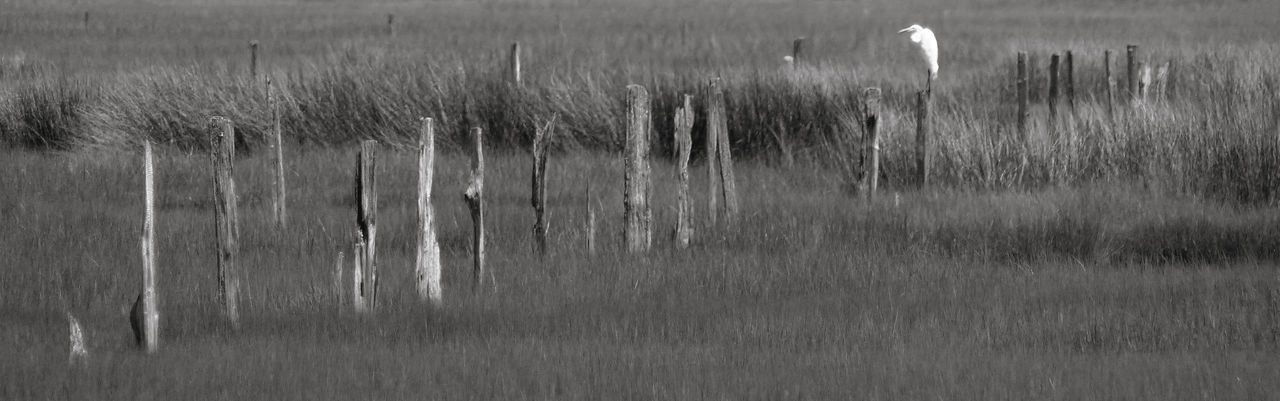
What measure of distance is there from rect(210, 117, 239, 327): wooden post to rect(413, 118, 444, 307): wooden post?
0.86 metres

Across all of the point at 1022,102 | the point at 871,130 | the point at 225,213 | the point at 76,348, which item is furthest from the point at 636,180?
the point at 1022,102

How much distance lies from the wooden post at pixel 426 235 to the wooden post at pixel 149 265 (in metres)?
1.35

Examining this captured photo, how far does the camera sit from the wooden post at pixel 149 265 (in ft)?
18.5

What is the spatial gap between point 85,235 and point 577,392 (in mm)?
5261

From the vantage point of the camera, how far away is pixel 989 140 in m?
11.9

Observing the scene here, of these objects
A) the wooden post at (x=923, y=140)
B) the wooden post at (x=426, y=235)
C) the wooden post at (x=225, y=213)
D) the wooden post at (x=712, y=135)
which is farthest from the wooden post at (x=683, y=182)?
the wooden post at (x=225, y=213)

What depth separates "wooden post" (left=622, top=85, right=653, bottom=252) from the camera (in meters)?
8.79

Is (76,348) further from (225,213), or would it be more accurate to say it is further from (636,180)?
(636,180)

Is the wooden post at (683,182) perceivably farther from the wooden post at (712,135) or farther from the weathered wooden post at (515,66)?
the weathered wooden post at (515,66)

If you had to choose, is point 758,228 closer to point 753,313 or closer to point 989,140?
point 753,313

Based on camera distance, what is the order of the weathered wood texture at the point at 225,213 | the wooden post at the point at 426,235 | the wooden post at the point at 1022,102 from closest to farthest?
1. the weathered wood texture at the point at 225,213
2. the wooden post at the point at 426,235
3. the wooden post at the point at 1022,102

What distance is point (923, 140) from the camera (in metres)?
11.5

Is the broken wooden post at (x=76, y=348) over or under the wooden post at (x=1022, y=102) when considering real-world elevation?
under

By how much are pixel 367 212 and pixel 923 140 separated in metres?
6.00
